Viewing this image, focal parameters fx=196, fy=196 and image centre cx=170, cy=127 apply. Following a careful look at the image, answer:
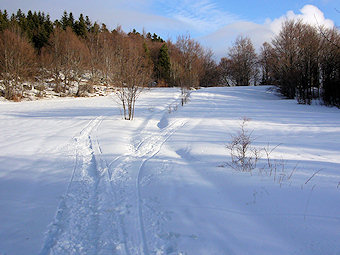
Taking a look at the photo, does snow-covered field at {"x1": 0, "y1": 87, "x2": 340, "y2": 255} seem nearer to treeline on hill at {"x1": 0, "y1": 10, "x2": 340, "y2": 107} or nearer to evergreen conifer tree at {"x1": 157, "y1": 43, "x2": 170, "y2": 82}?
treeline on hill at {"x1": 0, "y1": 10, "x2": 340, "y2": 107}

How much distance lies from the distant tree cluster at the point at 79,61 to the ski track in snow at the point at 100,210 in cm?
662

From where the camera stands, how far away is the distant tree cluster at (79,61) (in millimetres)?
12367

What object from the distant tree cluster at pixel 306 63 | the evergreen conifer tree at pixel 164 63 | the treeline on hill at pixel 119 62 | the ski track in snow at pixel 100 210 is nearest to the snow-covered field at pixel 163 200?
the ski track in snow at pixel 100 210

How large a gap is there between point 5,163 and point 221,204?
5.64 metres

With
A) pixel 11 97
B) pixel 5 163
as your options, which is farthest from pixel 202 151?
pixel 11 97

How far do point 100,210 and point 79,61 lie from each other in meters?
31.3

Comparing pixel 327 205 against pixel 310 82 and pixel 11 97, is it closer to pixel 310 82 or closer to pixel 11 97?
pixel 310 82

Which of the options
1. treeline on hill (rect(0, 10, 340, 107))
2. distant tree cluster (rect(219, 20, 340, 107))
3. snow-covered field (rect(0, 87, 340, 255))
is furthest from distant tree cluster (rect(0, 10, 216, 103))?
distant tree cluster (rect(219, 20, 340, 107))

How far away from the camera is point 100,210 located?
3305 millimetres

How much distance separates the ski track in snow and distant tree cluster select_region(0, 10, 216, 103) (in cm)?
662

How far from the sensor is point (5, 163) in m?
5.25

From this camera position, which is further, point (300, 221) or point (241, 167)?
point (241, 167)

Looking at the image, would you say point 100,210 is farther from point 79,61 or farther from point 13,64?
point 79,61

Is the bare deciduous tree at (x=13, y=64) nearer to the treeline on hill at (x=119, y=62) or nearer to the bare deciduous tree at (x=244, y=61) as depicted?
the treeline on hill at (x=119, y=62)
